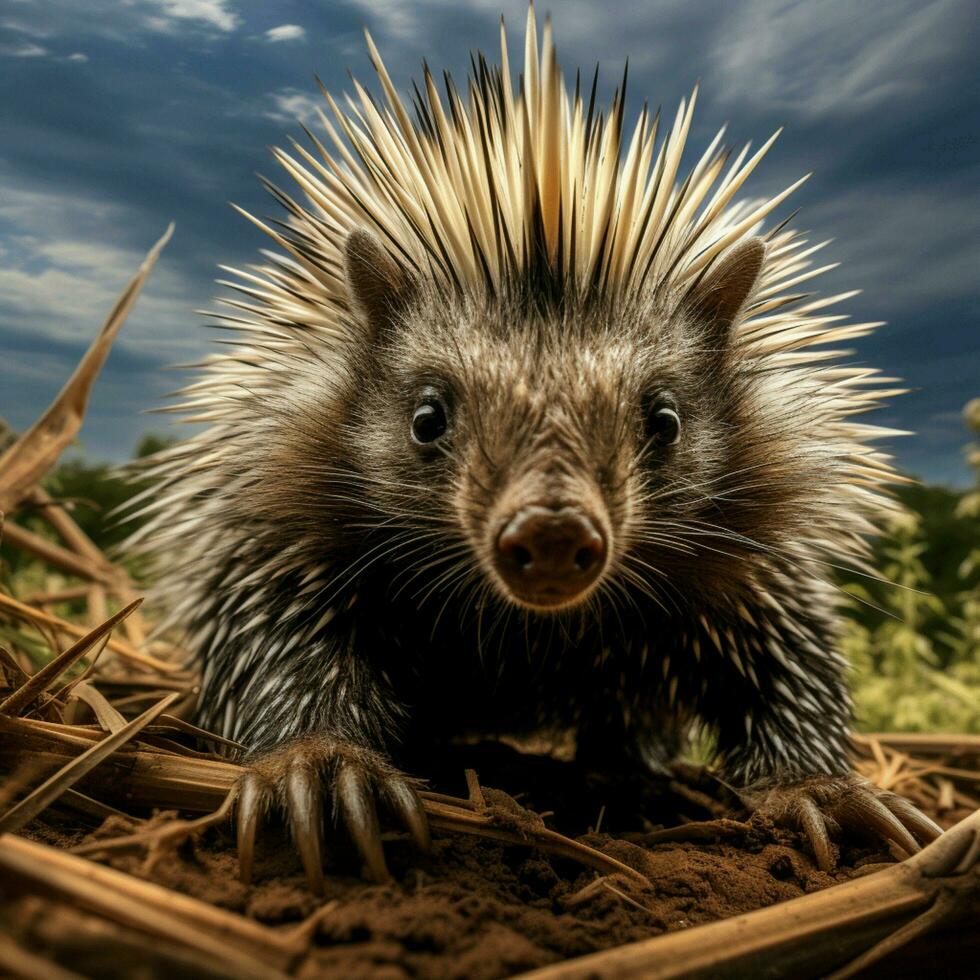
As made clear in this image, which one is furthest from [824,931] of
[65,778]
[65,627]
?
[65,627]

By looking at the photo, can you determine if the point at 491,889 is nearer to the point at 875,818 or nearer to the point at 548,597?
the point at 548,597

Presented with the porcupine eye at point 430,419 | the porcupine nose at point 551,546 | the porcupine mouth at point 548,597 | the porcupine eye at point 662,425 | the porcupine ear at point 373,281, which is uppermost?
the porcupine ear at point 373,281

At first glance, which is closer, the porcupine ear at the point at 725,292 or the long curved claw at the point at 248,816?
the long curved claw at the point at 248,816

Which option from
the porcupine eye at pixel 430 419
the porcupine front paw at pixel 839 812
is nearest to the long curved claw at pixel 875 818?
the porcupine front paw at pixel 839 812

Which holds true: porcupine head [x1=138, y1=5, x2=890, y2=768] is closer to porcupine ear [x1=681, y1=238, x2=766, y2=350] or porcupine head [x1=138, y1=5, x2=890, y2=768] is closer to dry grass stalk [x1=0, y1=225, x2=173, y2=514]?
porcupine ear [x1=681, y1=238, x2=766, y2=350]

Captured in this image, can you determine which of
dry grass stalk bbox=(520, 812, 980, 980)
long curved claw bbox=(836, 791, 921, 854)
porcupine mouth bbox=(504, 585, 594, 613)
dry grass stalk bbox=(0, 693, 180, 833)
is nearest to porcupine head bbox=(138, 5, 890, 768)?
porcupine mouth bbox=(504, 585, 594, 613)

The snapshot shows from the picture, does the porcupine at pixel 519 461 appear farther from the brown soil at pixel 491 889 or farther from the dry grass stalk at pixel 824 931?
the dry grass stalk at pixel 824 931

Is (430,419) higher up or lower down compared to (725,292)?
lower down
